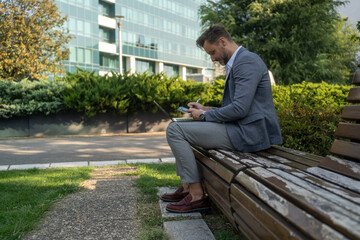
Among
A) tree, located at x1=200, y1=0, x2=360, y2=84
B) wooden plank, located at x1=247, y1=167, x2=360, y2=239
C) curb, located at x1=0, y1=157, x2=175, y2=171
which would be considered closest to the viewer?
wooden plank, located at x1=247, y1=167, x2=360, y2=239

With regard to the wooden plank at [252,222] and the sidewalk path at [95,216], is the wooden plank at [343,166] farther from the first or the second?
the sidewalk path at [95,216]

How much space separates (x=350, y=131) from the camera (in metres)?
2.06

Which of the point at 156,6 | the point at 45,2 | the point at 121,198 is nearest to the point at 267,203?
the point at 121,198

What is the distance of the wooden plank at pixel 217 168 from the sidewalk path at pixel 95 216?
81cm

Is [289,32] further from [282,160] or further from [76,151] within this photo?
[282,160]

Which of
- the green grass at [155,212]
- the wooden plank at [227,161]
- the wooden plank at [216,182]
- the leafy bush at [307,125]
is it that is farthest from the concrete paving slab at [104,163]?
the wooden plank at [227,161]

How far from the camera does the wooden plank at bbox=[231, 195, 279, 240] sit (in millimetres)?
1515

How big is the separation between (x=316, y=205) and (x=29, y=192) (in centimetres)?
350

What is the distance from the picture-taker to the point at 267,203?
4.97 feet

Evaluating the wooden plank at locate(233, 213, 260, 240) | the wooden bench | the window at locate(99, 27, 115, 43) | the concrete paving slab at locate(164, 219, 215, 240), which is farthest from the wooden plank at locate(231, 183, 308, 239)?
the window at locate(99, 27, 115, 43)

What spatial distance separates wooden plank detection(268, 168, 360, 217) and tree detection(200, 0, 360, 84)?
1748 centimetres

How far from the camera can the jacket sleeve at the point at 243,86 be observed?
269 centimetres

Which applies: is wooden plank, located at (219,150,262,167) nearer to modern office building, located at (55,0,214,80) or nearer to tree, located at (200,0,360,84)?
tree, located at (200,0,360,84)

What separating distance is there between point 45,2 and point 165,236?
16.5 meters
